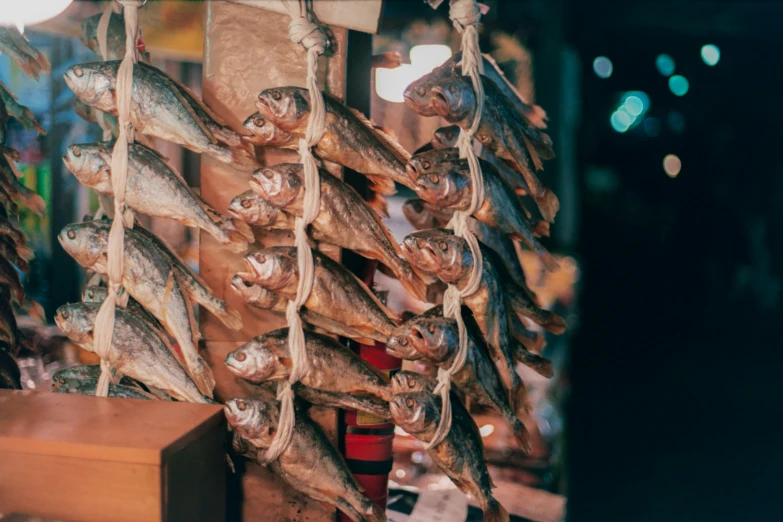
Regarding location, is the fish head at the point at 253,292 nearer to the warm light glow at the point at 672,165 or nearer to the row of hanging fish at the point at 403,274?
the row of hanging fish at the point at 403,274

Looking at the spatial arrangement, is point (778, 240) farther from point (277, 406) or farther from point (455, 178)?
point (277, 406)

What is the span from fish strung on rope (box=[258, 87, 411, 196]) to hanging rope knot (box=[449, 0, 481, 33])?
37 cm

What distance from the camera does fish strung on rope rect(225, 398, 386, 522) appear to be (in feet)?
4.95

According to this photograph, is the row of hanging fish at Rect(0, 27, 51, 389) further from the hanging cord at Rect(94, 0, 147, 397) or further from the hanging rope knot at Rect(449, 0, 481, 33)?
the hanging rope knot at Rect(449, 0, 481, 33)

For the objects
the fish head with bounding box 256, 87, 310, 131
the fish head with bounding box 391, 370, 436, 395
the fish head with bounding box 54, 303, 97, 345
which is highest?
the fish head with bounding box 256, 87, 310, 131

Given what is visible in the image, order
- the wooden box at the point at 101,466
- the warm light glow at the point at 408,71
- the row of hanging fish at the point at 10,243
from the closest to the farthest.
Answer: the wooden box at the point at 101,466 → the row of hanging fish at the point at 10,243 → the warm light glow at the point at 408,71

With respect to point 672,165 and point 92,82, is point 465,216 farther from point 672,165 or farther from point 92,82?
point 672,165

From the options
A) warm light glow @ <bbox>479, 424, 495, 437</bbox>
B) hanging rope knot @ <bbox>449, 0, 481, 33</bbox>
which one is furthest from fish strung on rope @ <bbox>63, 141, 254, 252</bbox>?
warm light glow @ <bbox>479, 424, 495, 437</bbox>

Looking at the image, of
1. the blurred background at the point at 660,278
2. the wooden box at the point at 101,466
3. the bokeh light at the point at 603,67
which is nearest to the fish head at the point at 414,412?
the wooden box at the point at 101,466

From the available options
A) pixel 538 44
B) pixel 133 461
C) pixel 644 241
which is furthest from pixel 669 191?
pixel 133 461

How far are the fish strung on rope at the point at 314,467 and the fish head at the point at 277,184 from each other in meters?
0.54

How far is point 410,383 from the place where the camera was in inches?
58.9

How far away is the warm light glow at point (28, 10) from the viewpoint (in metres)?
1.49

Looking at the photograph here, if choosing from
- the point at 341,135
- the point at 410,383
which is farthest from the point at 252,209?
the point at 410,383
